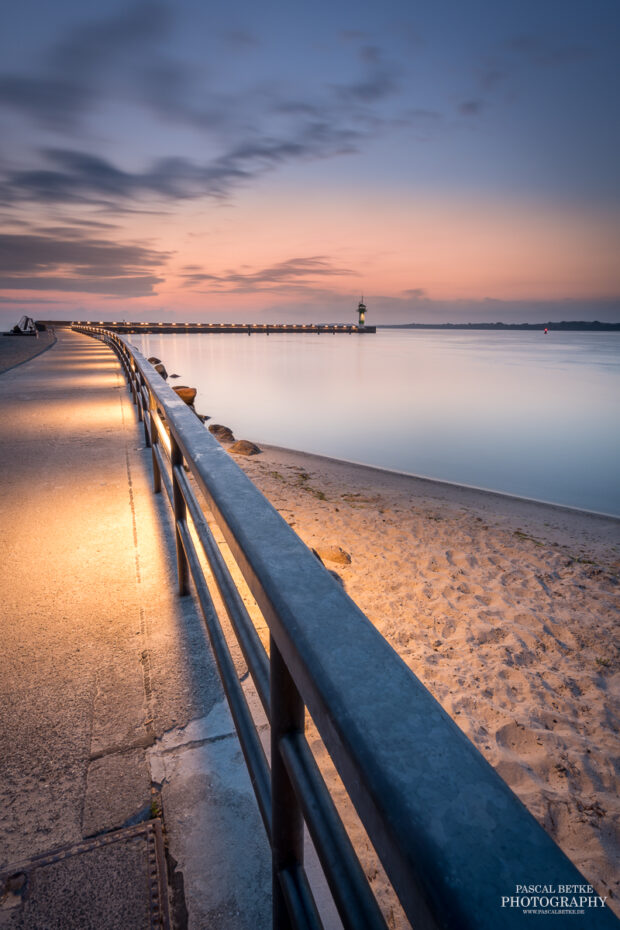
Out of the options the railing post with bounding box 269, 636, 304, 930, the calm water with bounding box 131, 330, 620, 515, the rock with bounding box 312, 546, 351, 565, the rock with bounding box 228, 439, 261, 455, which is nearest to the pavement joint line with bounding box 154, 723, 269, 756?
the railing post with bounding box 269, 636, 304, 930

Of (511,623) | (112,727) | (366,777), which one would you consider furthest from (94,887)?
(511,623)

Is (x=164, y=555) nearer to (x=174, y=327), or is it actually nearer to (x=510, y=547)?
(x=510, y=547)

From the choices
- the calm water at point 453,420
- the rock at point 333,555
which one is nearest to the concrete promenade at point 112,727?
the rock at point 333,555

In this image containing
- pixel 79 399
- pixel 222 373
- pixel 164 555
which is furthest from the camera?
pixel 222 373

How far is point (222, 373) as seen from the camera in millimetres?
47625

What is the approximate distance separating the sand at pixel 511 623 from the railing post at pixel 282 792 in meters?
2.58

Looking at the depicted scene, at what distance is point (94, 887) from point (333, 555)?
512 cm

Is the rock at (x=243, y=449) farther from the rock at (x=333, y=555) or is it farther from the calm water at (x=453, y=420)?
the rock at (x=333, y=555)

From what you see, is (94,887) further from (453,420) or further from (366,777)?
(453,420)

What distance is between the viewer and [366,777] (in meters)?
0.63

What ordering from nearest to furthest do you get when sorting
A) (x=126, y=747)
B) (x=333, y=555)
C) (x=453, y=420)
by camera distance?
(x=126, y=747), (x=333, y=555), (x=453, y=420)

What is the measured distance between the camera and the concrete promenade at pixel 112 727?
164 centimetres

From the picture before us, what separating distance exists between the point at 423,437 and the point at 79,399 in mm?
14921

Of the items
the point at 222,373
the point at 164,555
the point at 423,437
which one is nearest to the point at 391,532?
the point at 164,555
